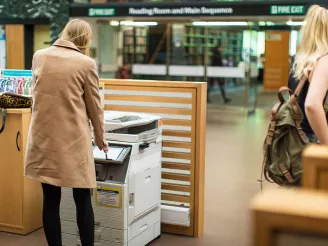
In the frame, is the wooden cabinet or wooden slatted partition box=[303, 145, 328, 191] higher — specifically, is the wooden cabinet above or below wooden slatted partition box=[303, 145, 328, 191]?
below

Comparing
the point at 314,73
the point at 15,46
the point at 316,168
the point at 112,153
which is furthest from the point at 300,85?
the point at 15,46

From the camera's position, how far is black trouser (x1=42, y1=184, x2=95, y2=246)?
10.3 ft

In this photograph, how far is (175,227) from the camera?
13.7ft

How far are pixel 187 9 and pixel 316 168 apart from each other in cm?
1134

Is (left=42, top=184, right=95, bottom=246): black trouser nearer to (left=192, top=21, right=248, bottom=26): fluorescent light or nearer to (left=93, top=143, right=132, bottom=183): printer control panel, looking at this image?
(left=93, top=143, right=132, bottom=183): printer control panel

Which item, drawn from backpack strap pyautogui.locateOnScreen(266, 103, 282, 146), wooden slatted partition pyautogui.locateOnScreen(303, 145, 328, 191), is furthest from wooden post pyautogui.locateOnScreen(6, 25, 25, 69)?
wooden slatted partition pyautogui.locateOnScreen(303, 145, 328, 191)

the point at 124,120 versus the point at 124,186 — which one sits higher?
the point at 124,120

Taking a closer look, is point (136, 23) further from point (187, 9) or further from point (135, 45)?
point (187, 9)

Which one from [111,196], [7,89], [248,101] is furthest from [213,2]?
[111,196]

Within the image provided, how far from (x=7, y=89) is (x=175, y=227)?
180 centimetres

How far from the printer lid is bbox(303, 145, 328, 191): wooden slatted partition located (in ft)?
8.35

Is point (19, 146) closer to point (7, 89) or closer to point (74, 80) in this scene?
point (7, 89)

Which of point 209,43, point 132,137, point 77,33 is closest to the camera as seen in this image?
point 77,33

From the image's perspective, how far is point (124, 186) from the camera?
11.3ft
